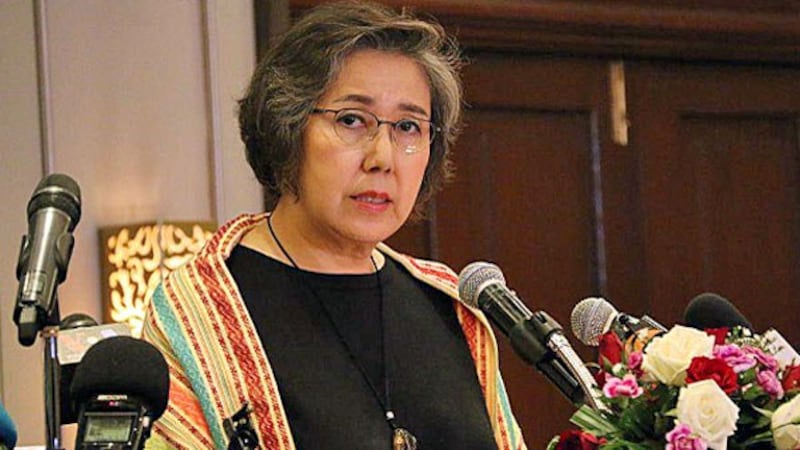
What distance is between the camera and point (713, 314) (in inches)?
70.8

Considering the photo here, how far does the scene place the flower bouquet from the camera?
4.51ft

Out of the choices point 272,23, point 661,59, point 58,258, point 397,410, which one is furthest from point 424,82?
point 661,59

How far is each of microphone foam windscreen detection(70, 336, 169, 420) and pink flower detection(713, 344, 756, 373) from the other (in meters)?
0.56

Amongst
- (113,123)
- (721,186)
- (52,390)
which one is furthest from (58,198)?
(721,186)

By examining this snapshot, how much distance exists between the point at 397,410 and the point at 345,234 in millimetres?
251

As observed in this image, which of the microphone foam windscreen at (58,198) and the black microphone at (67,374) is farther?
the black microphone at (67,374)

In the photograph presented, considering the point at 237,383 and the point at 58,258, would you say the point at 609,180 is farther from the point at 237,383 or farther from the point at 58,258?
the point at 58,258

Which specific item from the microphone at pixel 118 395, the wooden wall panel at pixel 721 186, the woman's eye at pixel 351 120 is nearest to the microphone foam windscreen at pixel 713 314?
the woman's eye at pixel 351 120

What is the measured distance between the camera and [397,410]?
75.9 inches

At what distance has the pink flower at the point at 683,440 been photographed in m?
1.35

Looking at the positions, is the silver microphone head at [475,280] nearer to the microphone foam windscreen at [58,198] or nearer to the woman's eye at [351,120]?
the woman's eye at [351,120]

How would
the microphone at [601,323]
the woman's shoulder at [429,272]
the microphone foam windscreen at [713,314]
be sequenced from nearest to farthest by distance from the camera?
the microphone at [601,323], the microphone foam windscreen at [713,314], the woman's shoulder at [429,272]

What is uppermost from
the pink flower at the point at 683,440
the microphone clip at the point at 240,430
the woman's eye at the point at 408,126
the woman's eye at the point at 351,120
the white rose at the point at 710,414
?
the woman's eye at the point at 351,120

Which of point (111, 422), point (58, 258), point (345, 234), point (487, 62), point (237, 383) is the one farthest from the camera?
point (487, 62)
